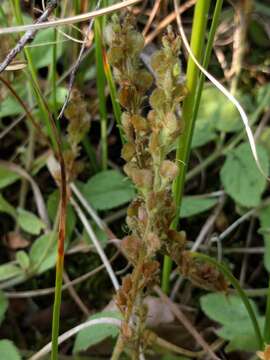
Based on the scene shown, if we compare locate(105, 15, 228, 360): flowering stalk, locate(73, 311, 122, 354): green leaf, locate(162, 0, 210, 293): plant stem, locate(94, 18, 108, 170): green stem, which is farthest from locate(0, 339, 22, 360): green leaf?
locate(94, 18, 108, 170): green stem

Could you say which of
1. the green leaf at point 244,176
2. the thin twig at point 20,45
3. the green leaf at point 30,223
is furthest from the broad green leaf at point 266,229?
the thin twig at point 20,45

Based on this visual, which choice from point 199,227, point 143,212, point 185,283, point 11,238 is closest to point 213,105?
point 199,227

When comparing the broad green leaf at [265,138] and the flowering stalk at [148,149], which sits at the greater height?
the flowering stalk at [148,149]

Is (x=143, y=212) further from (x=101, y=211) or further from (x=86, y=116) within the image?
(x=101, y=211)

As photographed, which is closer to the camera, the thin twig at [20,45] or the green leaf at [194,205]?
the thin twig at [20,45]

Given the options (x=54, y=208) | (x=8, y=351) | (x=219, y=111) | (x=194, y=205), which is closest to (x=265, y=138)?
(x=219, y=111)

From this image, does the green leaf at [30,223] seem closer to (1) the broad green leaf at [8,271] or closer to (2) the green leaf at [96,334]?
(1) the broad green leaf at [8,271]
